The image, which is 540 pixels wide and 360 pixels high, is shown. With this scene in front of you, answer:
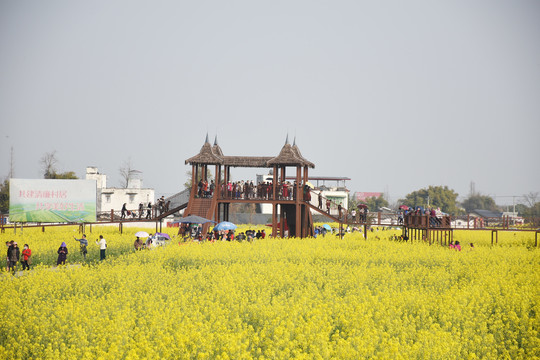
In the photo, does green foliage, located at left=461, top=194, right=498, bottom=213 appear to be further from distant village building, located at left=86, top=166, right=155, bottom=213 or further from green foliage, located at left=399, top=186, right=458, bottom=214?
distant village building, located at left=86, top=166, right=155, bottom=213

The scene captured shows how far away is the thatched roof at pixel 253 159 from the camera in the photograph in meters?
33.6

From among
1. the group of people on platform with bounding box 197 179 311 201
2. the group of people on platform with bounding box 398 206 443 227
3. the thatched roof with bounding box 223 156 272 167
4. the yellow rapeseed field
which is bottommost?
the yellow rapeseed field

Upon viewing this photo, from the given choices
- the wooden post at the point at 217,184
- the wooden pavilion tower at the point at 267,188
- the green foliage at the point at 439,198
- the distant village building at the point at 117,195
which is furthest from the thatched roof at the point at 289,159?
the green foliage at the point at 439,198

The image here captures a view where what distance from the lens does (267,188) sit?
33.4 metres

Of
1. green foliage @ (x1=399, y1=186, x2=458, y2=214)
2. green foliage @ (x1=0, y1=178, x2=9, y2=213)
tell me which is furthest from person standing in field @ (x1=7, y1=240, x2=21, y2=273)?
green foliage @ (x1=399, y1=186, x2=458, y2=214)

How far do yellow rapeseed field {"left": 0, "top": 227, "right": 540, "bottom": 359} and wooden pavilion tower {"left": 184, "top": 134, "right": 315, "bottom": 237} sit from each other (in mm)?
12420

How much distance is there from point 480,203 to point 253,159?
119865mm

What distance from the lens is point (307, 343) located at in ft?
31.9

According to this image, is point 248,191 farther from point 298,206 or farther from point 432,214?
point 432,214

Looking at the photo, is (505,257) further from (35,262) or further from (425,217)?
(35,262)

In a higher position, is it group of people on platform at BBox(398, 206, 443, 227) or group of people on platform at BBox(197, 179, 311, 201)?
group of people on platform at BBox(197, 179, 311, 201)

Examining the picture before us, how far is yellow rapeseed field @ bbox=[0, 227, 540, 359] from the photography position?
9.20 m

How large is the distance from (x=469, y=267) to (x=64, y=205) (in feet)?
83.1

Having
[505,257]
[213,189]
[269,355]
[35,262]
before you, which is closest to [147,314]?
[269,355]
